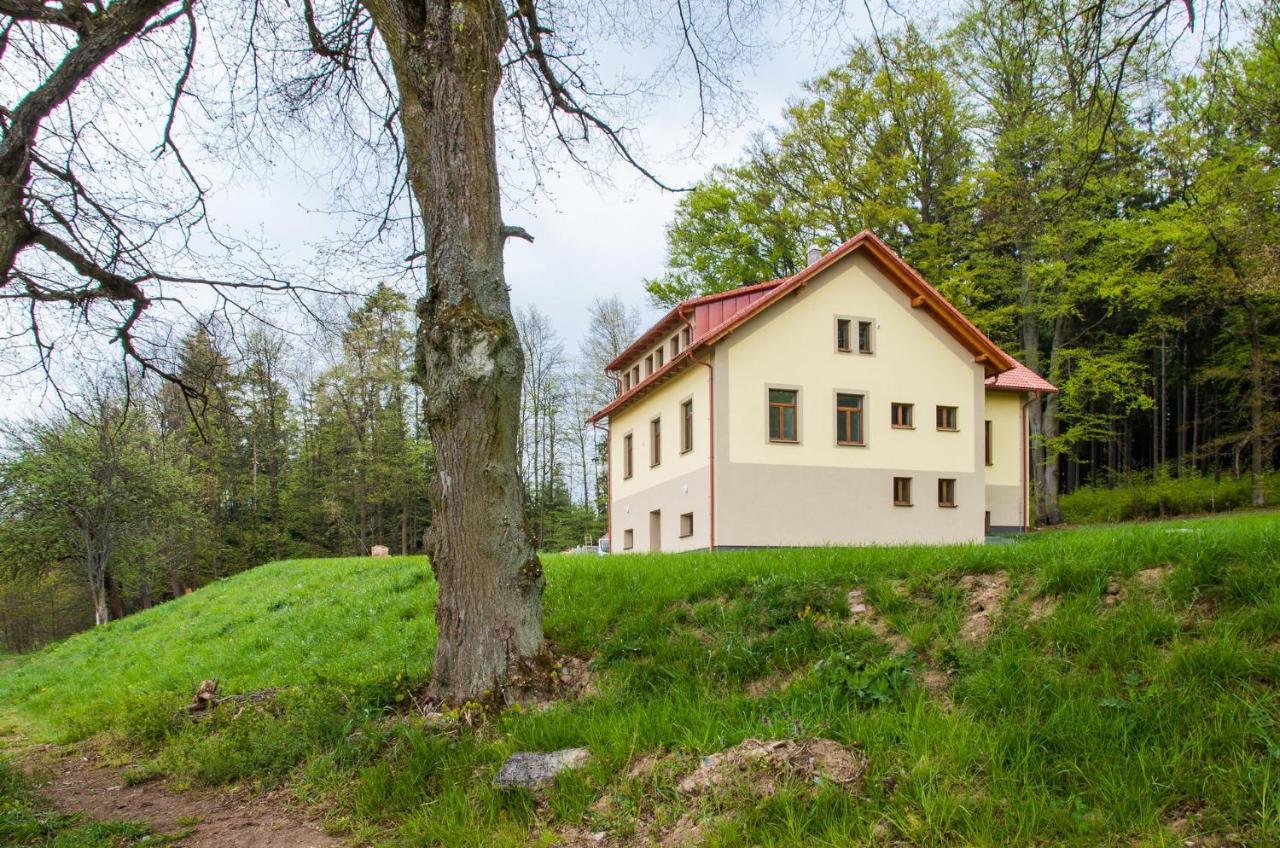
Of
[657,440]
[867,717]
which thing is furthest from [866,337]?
[867,717]

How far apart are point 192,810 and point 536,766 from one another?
257 centimetres

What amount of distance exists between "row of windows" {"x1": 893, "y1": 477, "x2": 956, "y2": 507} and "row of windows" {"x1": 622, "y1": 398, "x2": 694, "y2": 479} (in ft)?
18.7

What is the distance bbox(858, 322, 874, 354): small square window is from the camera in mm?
22234

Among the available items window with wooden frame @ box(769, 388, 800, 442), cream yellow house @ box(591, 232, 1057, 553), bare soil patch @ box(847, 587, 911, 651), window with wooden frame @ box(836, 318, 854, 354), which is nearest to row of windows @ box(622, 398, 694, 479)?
cream yellow house @ box(591, 232, 1057, 553)

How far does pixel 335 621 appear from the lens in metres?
11.2

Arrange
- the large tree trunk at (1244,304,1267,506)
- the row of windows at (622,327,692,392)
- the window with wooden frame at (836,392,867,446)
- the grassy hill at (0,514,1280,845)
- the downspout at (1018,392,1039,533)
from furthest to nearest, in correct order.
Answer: the large tree trunk at (1244,304,1267,506)
the downspout at (1018,392,1039,533)
the row of windows at (622,327,692,392)
the window with wooden frame at (836,392,867,446)
the grassy hill at (0,514,1280,845)

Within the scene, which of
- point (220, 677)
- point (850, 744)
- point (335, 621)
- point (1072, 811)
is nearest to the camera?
point (1072, 811)

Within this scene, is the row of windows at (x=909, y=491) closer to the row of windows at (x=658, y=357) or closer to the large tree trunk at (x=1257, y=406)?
the row of windows at (x=658, y=357)

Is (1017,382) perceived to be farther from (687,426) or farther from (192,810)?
(192,810)

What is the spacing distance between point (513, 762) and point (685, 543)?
17.6 m

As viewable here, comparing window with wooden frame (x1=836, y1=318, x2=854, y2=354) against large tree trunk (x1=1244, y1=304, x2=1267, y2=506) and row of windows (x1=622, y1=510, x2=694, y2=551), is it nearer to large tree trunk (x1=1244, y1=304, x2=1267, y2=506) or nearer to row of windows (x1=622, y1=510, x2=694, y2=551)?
row of windows (x1=622, y1=510, x2=694, y2=551)

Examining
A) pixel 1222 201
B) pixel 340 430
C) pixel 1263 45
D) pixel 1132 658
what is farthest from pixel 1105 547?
pixel 340 430

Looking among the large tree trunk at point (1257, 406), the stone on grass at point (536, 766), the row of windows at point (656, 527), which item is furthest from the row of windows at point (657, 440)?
the large tree trunk at point (1257, 406)

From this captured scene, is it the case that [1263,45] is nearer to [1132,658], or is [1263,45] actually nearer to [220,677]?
[1132,658]
